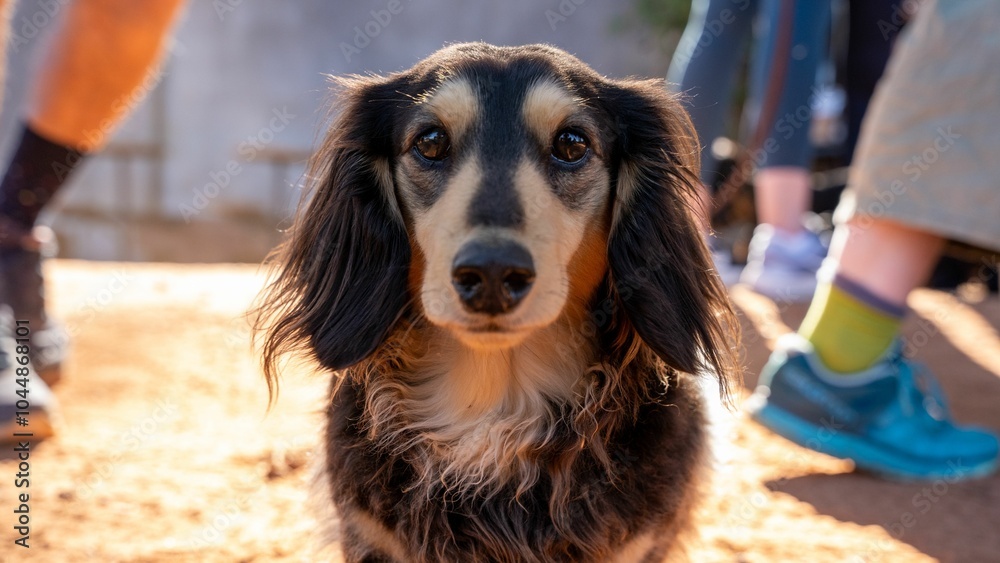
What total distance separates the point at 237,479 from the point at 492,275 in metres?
1.46

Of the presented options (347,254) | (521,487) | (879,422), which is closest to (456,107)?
(347,254)

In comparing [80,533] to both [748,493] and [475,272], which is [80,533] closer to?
[475,272]

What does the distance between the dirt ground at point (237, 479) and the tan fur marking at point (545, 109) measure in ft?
3.36

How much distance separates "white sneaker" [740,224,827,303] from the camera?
169 inches

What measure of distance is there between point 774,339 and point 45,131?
3191 mm

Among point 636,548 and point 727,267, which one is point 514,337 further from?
point 727,267

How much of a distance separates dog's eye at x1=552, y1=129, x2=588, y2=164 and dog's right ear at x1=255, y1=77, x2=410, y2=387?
410 mm

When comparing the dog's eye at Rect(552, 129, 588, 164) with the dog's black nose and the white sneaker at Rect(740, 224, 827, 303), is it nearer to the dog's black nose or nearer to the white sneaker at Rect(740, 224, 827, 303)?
the dog's black nose

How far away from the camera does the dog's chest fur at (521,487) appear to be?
1789 mm

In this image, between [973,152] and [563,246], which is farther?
[973,152]

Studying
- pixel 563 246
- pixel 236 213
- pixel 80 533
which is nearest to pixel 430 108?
pixel 563 246

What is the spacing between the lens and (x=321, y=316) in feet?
6.41

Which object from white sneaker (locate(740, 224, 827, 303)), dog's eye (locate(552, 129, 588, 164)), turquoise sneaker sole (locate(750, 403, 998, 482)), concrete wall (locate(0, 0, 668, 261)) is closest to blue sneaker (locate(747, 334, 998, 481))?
turquoise sneaker sole (locate(750, 403, 998, 482))

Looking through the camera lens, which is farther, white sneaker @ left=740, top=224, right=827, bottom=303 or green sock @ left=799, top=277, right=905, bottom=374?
white sneaker @ left=740, top=224, right=827, bottom=303
